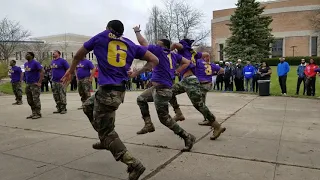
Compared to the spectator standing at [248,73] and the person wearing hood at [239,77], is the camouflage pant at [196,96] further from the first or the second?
the person wearing hood at [239,77]

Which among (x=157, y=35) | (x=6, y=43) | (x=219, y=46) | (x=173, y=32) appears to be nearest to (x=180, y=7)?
(x=173, y=32)

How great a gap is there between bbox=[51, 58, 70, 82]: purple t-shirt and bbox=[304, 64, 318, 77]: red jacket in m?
10.4

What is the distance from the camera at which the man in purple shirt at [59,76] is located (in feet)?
30.0

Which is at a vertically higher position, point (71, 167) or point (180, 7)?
point (180, 7)

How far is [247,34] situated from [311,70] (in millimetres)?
19377

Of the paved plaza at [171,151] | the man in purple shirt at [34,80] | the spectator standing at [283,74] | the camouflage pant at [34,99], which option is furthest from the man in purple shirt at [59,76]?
the spectator standing at [283,74]

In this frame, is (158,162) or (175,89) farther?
(175,89)

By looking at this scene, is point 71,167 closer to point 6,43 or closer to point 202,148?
point 202,148

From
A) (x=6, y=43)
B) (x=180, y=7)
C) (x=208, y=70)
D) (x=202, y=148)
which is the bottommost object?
(x=202, y=148)

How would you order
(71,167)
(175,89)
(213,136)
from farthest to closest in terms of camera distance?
(175,89)
(213,136)
(71,167)

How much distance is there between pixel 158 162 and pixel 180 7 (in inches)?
1733

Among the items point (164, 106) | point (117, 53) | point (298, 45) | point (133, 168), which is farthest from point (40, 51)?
point (133, 168)

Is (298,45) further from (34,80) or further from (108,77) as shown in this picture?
(108,77)

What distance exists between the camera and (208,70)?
6.96m
